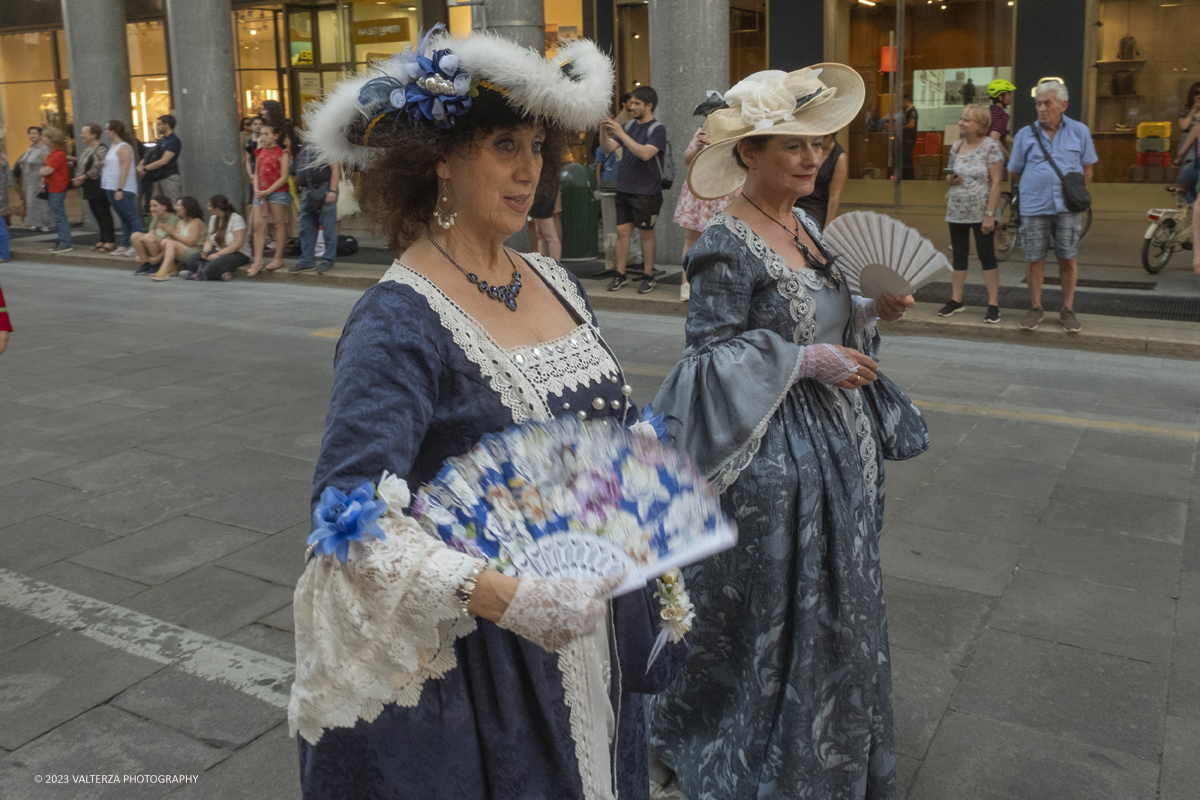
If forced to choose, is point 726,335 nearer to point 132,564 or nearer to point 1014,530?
point 1014,530

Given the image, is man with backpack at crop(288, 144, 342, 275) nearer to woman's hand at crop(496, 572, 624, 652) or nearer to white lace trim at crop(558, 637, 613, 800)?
white lace trim at crop(558, 637, 613, 800)

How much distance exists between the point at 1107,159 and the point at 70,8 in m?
15.8

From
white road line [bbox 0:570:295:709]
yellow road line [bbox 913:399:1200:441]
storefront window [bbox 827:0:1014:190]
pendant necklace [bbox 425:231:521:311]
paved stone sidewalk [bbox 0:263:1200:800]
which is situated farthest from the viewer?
storefront window [bbox 827:0:1014:190]

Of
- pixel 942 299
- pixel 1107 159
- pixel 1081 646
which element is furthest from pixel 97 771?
pixel 1107 159

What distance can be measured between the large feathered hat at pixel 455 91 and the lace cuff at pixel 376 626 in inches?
29.4

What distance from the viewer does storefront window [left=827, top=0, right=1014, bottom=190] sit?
640 inches

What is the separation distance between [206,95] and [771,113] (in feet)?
47.7

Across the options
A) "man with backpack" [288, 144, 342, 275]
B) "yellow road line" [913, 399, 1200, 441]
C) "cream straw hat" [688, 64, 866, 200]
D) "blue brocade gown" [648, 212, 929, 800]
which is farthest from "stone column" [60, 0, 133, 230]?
"blue brocade gown" [648, 212, 929, 800]

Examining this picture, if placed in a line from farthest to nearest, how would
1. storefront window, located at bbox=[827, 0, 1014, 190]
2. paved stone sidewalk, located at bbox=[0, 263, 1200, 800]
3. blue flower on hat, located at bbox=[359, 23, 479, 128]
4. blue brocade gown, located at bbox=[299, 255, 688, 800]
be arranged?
storefront window, located at bbox=[827, 0, 1014, 190] < paved stone sidewalk, located at bbox=[0, 263, 1200, 800] < blue flower on hat, located at bbox=[359, 23, 479, 128] < blue brocade gown, located at bbox=[299, 255, 688, 800]

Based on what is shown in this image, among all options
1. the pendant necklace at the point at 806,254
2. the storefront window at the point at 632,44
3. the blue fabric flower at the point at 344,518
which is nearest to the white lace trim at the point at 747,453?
the pendant necklace at the point at 806,254

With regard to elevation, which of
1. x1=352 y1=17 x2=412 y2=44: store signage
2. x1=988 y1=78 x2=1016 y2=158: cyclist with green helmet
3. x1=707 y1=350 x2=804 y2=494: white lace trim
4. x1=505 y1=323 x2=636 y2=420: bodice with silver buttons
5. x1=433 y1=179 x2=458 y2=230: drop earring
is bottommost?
x1=707 y1=350 x2=804 y2=494: white lace trim

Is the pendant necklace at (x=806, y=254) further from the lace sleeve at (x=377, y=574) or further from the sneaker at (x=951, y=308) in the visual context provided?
the sneaker at (x=951, y=308)

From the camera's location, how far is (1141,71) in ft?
50.8

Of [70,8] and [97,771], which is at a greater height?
[70,8]
